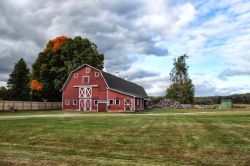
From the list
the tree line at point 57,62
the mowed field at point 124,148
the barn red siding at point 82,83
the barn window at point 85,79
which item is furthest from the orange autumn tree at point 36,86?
the mowed field at point 124,148

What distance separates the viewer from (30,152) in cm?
1102

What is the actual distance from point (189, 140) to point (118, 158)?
458 cm

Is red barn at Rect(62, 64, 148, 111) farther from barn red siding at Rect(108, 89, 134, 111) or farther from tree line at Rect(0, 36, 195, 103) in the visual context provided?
tree line at Rect(0, 36, 195, 103)

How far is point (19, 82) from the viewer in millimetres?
82938

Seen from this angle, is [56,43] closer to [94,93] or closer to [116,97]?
[94,93]

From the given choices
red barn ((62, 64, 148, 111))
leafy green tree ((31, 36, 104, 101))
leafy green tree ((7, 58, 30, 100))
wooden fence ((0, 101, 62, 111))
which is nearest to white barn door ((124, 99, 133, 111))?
red barn ((62, 64, 148, 111))

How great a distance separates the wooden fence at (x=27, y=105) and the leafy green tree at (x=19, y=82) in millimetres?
17386

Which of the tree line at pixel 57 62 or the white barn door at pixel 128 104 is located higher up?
the tree line at pixel 57 62

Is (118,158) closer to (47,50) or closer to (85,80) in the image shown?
(85,80)

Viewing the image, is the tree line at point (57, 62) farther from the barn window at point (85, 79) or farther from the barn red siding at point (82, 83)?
the barn window at point (85, 79)

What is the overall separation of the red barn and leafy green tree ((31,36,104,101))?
472 centimetres

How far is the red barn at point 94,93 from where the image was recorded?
53.9 metres

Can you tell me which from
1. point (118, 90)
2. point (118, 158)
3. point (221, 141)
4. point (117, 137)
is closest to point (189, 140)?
point (221, 141)

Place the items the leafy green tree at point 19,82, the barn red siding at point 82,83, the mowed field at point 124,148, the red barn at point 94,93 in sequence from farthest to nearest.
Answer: the leafy green tree at point 19,82 → the barn red siding at point 82,83 → the red barn at point 94,93 → the mowed field at point 124,148
